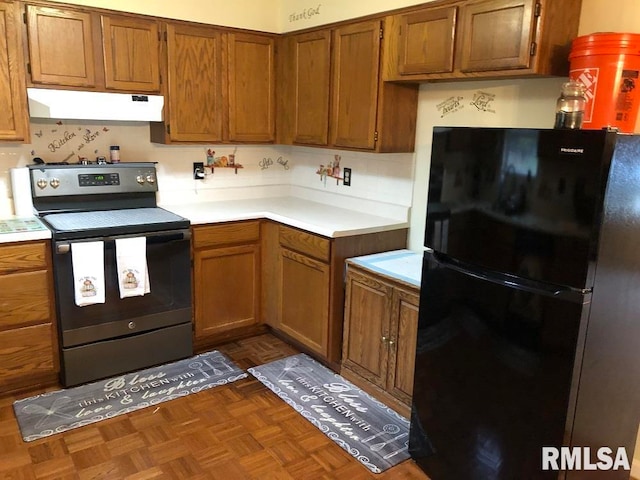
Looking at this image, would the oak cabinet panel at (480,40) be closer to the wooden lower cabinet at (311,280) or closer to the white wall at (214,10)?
the wooden lower cabinet at (311,280)

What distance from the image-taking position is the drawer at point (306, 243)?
2982 mm

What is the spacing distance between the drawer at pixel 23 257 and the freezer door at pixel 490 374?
192 centimetres

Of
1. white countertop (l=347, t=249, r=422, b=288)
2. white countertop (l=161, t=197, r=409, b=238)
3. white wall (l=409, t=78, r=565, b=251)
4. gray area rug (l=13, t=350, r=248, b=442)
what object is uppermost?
white wall (l=409, t=78, r=565, b=251)

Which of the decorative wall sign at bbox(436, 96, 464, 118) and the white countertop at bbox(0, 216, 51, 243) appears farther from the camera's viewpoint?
the decorative wall sign at bbox(436, 96, 464, 118)

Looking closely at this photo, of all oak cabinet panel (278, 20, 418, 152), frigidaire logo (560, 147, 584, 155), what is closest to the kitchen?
oak cabinet panel (278, 20, 418, 152)

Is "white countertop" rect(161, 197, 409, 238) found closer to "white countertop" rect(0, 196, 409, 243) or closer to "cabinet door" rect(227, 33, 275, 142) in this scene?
"white countertop" rect(0, 196, 409, 243)

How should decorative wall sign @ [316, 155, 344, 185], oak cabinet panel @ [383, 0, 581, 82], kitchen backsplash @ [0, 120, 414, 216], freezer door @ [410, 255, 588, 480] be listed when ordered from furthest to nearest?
decorative wall sign @ [316, 155, 344, 185] < kitchen backsplash @ [0, 120, 414, 216] < oak cabinet panel @ [383, 0, 581, 82] < freezer door @ [410, 255, 588, 480]

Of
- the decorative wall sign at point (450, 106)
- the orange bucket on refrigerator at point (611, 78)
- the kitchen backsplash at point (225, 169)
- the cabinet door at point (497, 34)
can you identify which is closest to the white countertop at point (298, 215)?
the kitchen backsplash at point (225, 169)

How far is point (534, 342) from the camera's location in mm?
1759

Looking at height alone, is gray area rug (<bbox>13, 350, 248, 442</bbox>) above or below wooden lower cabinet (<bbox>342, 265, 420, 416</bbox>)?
below

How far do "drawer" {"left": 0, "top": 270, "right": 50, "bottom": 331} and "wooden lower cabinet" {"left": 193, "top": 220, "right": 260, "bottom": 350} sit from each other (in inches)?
32.8

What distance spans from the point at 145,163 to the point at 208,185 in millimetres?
530

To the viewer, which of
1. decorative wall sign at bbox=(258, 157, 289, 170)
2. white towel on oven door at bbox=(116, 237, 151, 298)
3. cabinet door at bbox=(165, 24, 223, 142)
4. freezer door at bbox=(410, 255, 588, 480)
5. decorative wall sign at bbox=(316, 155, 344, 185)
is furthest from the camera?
decorative wall sign at bbox=(258, 157, 289, 170)

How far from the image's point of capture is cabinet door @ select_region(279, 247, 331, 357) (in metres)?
3.07
